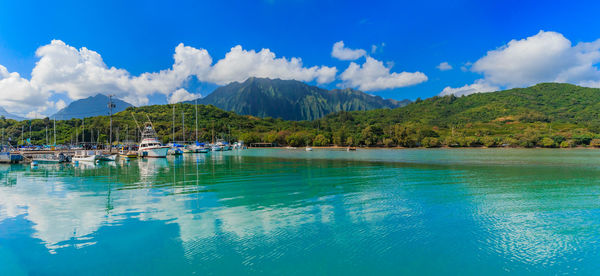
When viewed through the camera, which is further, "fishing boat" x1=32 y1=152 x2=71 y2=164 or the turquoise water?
"fishing boat" x1=32 y1=152 x2=71 y2=164

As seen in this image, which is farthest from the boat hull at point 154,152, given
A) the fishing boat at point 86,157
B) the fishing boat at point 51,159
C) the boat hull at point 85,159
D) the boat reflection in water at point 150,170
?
the boat reflection in water at point 150,170

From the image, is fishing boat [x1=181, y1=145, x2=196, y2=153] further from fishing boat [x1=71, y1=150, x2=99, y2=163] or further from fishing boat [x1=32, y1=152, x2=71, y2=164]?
fishing boat [x1=32, y1=152, x2=71, y2=164]

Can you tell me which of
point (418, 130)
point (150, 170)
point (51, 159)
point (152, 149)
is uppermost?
point (418, 130)

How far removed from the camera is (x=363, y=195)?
1778 centimetres

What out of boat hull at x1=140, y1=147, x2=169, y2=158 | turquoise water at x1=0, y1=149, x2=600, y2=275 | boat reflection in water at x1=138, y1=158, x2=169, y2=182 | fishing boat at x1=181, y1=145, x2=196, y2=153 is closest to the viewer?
turquoise water at x1=0, y1=149, x2=600, y2=275

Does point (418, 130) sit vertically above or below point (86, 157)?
above

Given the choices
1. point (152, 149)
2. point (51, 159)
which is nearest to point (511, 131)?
point (152, 149)

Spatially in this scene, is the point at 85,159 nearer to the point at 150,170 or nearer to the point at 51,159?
the point at 51,159

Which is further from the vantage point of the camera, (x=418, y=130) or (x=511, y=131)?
(x=418, y=130)

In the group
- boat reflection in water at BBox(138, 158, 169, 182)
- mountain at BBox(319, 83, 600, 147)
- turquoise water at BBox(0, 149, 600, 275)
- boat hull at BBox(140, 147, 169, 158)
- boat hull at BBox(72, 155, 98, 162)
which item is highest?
mountain at BBox(319, 83, 600, 147)

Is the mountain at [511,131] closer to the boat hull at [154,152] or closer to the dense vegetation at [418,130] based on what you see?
the dense vegetation at [418,130]

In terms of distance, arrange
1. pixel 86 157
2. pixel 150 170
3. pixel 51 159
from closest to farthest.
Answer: pixel 150 170
pixel 51 159
pixel 86 157

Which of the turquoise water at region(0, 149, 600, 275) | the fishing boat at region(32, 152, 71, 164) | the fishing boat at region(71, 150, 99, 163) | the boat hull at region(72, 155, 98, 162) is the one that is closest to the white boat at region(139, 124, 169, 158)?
the fishing boat at region(71, 150, 99, 163)

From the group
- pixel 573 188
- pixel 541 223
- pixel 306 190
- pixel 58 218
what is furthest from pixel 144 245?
pixel 573 188
